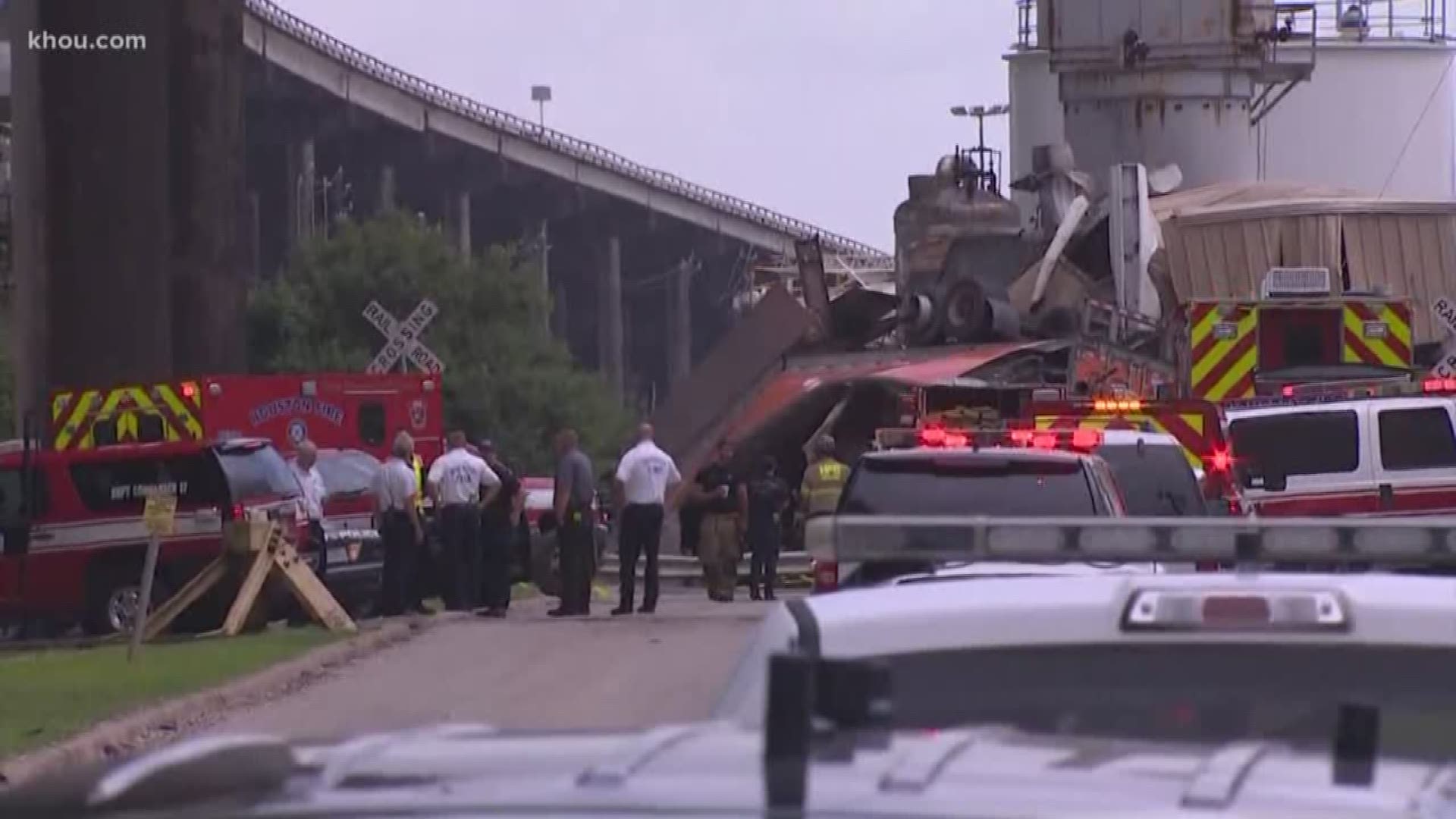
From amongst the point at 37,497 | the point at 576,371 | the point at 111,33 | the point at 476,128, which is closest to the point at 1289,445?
the point at 37,497

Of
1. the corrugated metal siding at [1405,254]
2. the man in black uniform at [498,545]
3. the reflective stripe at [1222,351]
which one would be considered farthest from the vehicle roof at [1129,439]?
the corrugated metal siding at [1405,254]

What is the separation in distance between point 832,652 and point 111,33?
25829mm

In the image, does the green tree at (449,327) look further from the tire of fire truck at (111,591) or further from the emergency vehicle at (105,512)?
the tire of fire truck at (111,591)

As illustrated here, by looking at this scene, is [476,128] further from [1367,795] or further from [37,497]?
[1367,795]

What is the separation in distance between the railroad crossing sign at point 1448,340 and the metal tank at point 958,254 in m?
4.47

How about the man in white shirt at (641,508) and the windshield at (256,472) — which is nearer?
the man in white shirt at (641,508)

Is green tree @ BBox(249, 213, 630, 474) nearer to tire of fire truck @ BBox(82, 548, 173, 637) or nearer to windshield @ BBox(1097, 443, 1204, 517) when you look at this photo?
tire of fire truck @ BBox(82, 548, 173, 637)

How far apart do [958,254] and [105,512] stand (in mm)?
14740

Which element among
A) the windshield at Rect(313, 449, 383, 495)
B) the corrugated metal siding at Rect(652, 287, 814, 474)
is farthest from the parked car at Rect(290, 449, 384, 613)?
the corrugated metal siding at Rect(652, 287, 814, 474)

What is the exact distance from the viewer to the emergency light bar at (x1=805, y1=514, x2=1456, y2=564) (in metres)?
5.76

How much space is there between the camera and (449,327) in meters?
64.4

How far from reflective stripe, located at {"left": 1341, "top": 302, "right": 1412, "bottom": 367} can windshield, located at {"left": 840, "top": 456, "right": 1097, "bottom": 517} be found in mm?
14101

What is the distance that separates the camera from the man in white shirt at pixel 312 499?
25.8 metres

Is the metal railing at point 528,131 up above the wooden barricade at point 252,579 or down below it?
above
